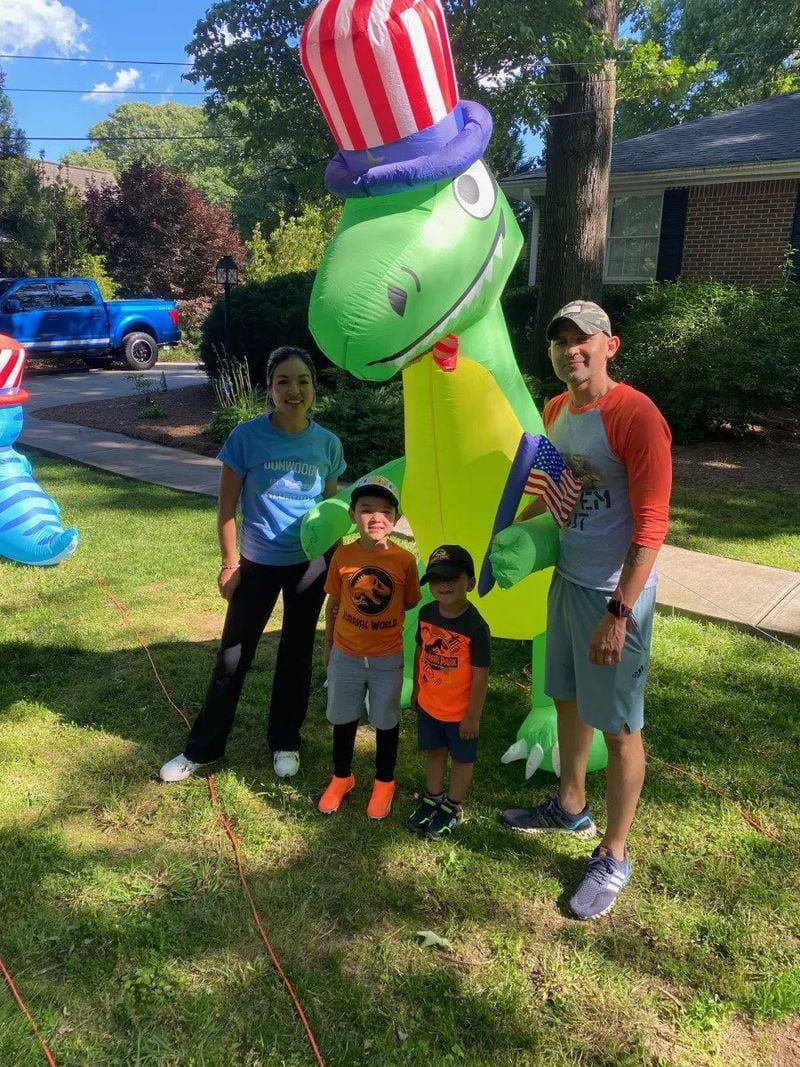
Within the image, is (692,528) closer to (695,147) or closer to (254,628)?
(254,628)

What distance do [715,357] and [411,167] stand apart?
8.04 meters

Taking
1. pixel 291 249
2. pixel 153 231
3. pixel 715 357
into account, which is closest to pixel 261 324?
pixel 291 249

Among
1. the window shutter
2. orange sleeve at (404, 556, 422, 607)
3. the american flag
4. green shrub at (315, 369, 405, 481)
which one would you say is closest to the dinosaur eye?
the american flag

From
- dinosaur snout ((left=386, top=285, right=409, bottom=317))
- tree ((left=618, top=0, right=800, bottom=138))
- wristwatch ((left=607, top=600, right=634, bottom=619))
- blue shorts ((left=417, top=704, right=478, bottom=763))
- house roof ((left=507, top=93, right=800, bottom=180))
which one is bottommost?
blue shorts ((left=417, top=704, right=478, bottom=763))

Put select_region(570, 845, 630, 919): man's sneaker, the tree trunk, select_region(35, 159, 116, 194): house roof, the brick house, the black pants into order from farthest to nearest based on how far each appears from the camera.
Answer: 1. select_region(35, 159, 116, 194): house roof
2. the brick house
3. the tree trunk
4. the black pants
5. select_region(570, 845, 630, 919): man's sneaker

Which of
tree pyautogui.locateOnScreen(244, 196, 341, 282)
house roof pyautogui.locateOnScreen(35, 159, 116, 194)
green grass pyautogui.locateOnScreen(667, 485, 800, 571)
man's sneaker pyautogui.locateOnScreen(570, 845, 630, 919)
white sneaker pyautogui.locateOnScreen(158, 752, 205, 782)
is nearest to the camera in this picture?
man's sneaker pyautogui.locateOnScreen(570, 845, 630, 919)

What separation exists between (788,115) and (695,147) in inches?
88.0

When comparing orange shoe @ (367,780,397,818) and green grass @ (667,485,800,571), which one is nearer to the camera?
orange shoe @ (367,780,397,818)

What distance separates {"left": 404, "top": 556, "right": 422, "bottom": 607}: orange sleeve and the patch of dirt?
6.20 meters

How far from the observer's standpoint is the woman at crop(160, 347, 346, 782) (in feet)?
9.49

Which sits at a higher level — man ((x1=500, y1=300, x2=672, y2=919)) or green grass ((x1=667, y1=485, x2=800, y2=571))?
man ((x1=500, y1=300, x2=672, y2=919))

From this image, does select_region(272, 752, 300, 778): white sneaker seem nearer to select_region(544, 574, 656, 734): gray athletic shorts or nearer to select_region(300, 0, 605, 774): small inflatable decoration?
select_region(300, 0, 605, 774): small inflatable decoration

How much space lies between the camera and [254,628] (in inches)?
121

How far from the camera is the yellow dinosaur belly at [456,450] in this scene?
2693 millimetres
